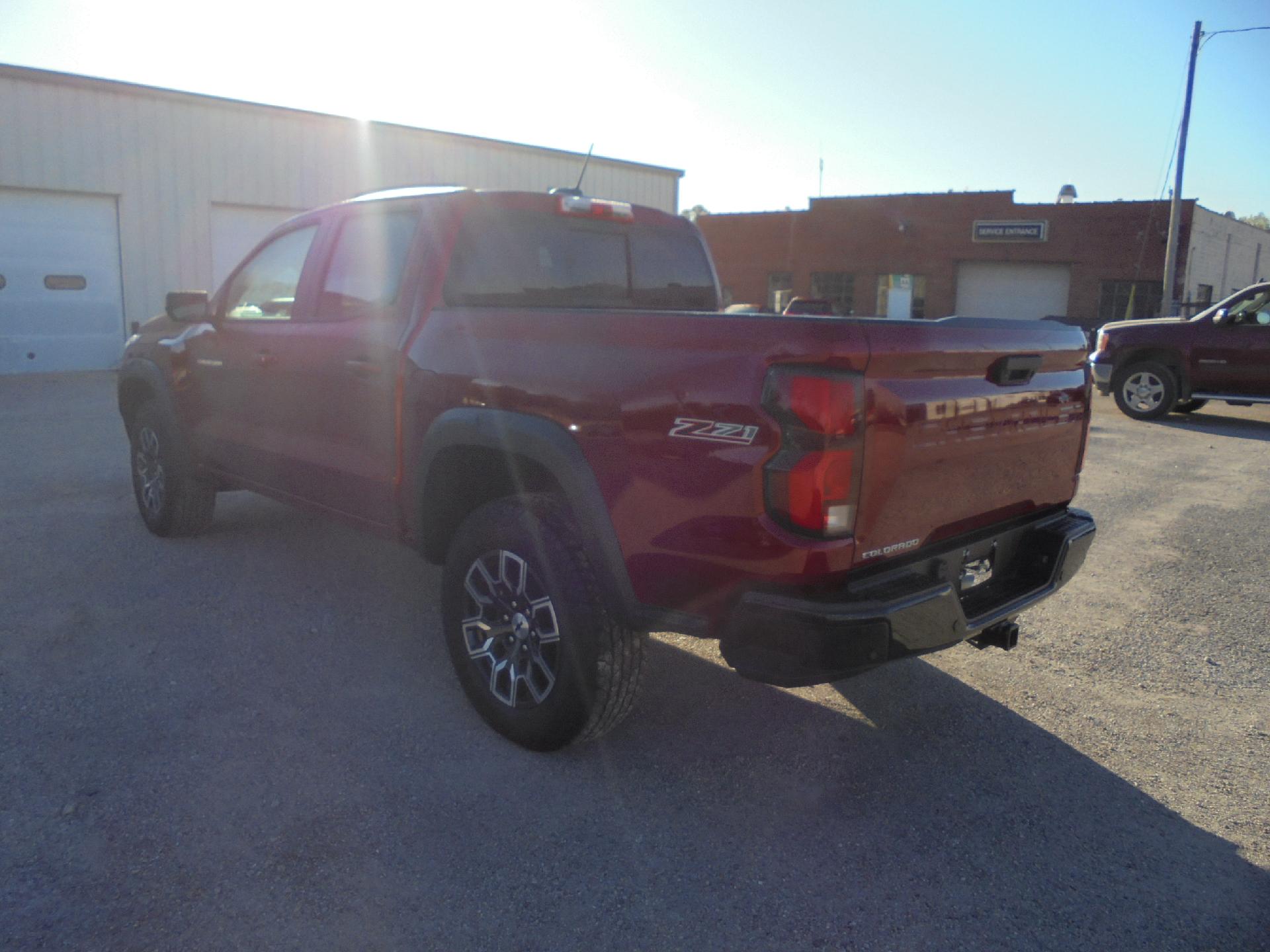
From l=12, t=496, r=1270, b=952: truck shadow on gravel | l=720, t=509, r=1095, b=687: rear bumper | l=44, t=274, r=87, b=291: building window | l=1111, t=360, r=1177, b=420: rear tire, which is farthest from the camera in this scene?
l=44, t=274, r=87, b=291: building window

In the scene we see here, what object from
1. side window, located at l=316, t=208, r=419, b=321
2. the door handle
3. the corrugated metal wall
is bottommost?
the door handle

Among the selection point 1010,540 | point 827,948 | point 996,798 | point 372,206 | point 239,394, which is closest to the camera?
point 827,948

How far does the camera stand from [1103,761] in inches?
138

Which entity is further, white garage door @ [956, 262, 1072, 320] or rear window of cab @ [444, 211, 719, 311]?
white garage door @ [956, 262, 1072, 320]

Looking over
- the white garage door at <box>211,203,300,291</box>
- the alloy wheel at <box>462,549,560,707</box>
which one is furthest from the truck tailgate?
the white garage door at <box>211,203,300,291</box>

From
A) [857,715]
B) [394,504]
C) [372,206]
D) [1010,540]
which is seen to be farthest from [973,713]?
[372,206]

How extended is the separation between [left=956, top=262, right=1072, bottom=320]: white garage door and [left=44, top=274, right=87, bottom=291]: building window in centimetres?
2739

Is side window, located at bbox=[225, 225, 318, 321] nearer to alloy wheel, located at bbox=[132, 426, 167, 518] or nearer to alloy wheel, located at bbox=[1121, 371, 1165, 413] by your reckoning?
alloy wheel, located at bbox=[132, 426, 167, 518]

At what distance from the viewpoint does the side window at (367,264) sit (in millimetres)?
4121

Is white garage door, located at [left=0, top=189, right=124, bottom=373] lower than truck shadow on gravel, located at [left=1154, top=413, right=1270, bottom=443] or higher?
higher

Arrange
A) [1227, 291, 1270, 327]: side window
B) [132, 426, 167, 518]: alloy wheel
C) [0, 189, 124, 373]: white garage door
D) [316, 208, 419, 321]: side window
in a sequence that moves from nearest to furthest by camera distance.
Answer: [316, 208, 419, 321]: side window → [132, 426, 167, 518]: alloy wheel → [1227, 291, 1270, 327]: side window → [0, 189, 124, 373]: white garage door

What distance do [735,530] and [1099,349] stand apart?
12440mm

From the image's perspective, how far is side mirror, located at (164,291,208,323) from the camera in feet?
17.6

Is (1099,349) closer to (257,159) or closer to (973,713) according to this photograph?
(973,713)
